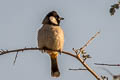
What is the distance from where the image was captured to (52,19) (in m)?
5.71

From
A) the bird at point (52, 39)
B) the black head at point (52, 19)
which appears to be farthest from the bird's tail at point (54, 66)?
the black head at point (52, 19)

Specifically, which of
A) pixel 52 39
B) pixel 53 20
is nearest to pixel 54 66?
pixel 52 39

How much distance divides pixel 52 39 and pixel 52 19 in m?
0.69

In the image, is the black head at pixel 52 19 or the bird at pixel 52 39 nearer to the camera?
the bird at pixel 52 39

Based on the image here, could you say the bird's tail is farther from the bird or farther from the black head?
the black head

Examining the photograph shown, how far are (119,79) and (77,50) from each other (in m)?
1.64

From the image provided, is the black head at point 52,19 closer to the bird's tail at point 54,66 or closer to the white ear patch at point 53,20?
the white ear patch at point 53,20

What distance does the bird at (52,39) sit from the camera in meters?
5.15

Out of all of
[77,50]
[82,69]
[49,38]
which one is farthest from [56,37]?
[82,69]

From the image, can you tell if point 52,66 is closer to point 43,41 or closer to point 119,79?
point 43,41

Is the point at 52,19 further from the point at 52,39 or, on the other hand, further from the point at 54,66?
the point at 54,66

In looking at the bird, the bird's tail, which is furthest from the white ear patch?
the bird's tail

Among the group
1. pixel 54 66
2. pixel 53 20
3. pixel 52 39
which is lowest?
pixel 54 66

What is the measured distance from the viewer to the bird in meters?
5.15
